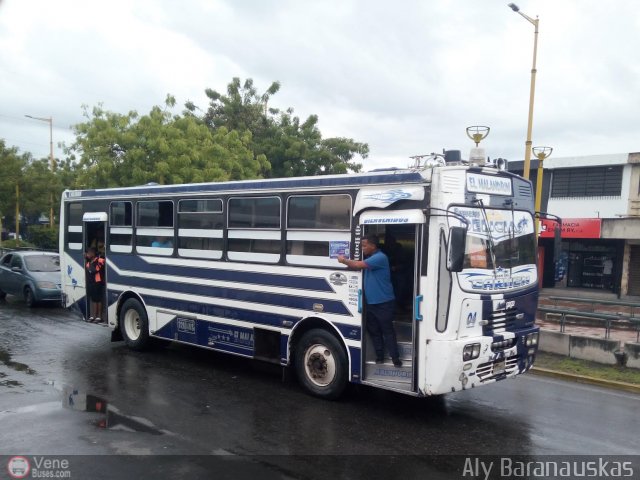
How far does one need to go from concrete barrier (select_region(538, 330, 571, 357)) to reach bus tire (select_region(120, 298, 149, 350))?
24.2 ft

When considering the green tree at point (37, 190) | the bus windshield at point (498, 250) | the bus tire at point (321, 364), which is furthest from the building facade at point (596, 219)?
the green tree at point (37, 190)

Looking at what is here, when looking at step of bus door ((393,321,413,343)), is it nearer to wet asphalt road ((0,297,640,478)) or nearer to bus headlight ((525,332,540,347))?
Answer: wet asphalt road ((0,297,640,478))

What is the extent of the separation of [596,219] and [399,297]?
19400mm

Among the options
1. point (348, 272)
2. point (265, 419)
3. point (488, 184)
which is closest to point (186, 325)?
point (265, 419)

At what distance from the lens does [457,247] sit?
5910 millimetres

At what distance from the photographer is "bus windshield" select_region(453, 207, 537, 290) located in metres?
6.52

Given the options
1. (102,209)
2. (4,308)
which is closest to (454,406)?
(102,209)

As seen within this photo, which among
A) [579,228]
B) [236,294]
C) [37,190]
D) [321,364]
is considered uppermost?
[37,190]

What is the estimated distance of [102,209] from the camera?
10852 mm

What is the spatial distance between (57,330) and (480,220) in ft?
31.8

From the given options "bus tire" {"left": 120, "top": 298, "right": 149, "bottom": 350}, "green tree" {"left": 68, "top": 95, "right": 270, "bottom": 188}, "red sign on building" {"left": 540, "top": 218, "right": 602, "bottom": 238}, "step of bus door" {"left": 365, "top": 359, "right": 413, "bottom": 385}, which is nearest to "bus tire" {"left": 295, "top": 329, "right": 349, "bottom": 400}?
"step of bus door" {"left": 365, "top": 359, "right": 413, "bottom": 385}

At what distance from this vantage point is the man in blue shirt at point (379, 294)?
6742mm

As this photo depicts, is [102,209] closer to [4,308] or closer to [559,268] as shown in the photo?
[4,308]

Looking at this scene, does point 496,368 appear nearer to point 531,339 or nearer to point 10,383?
point 531,339
